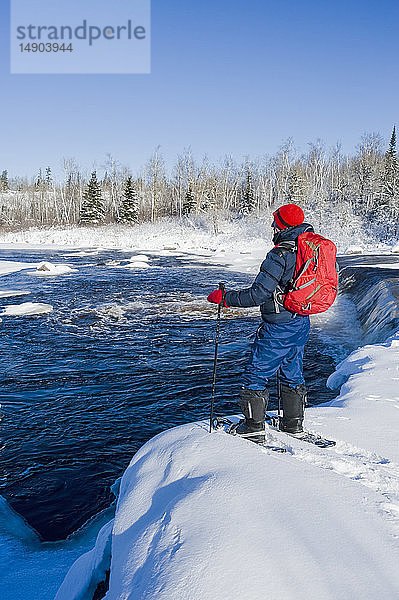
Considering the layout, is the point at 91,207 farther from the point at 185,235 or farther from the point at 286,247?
the point at 286,247

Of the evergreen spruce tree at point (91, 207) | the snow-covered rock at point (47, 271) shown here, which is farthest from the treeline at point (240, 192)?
the snow-covered rock at point (47, 271)

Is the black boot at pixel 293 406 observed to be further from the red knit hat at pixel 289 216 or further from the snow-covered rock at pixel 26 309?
the snow-covered rock at pixel 26 309

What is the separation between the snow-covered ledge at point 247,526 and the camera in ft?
7.11

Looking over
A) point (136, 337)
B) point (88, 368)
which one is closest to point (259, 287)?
point (88, 368)

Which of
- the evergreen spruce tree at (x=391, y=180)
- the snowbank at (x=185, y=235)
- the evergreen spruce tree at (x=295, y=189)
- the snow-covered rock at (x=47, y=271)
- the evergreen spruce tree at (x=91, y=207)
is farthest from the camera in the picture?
the evergreen spruce tree at (x=91, y=207)

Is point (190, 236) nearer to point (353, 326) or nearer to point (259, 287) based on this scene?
point (353, 326)

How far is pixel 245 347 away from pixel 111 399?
4171 mm

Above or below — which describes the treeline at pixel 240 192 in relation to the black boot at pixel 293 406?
above

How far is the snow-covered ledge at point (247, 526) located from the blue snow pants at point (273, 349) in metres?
0.58

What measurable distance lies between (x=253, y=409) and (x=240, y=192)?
7616 cm

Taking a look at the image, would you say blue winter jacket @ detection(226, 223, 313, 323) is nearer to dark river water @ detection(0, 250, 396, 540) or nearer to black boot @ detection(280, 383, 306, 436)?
black boot @ detection(280, 383, 306, 436)

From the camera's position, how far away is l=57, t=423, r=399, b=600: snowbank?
2154mm

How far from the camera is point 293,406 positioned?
4168 millimetres

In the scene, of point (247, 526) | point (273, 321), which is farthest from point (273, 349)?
point (247, 526)
